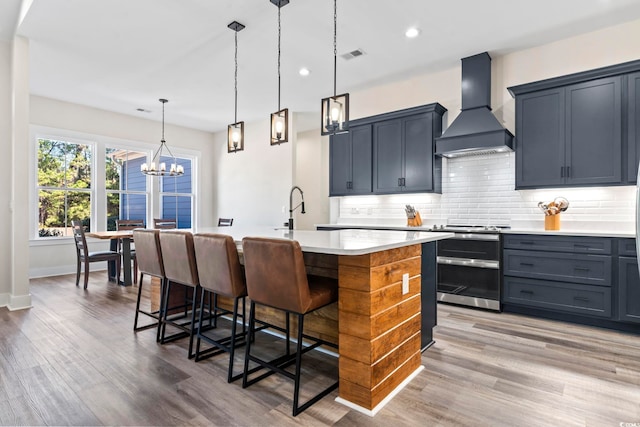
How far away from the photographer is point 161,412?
1869mm

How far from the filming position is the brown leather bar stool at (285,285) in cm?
184

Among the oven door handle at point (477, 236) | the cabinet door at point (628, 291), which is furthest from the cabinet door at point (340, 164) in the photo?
the cabinet door at point (628, 291)

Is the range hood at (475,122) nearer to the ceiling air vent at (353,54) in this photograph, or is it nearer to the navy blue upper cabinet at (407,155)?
the navy blue upper cabinet at (407,155)

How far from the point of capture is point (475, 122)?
4.07 m

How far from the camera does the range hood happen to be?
3.90 m

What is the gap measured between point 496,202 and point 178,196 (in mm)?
6310

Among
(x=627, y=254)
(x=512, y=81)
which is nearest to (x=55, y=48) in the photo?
(x=512, y=81)

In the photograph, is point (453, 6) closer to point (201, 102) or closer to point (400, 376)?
point (400, 376)

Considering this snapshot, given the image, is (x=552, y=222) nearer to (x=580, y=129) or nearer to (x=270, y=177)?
(x=580, y=129)

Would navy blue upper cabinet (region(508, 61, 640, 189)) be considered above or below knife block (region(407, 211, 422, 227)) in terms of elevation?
above

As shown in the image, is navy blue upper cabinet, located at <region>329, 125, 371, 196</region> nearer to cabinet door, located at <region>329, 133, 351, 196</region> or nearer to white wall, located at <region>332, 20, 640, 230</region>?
cabinet door, located at <region>329, 133, 351, 196</region>

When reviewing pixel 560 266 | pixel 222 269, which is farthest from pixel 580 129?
Result: pixel 222 269

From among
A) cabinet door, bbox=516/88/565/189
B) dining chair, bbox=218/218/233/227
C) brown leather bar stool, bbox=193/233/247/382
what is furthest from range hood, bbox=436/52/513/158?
dining chair, bbox=218/218/233/227

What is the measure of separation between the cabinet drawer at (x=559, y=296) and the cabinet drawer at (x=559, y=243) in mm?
334
